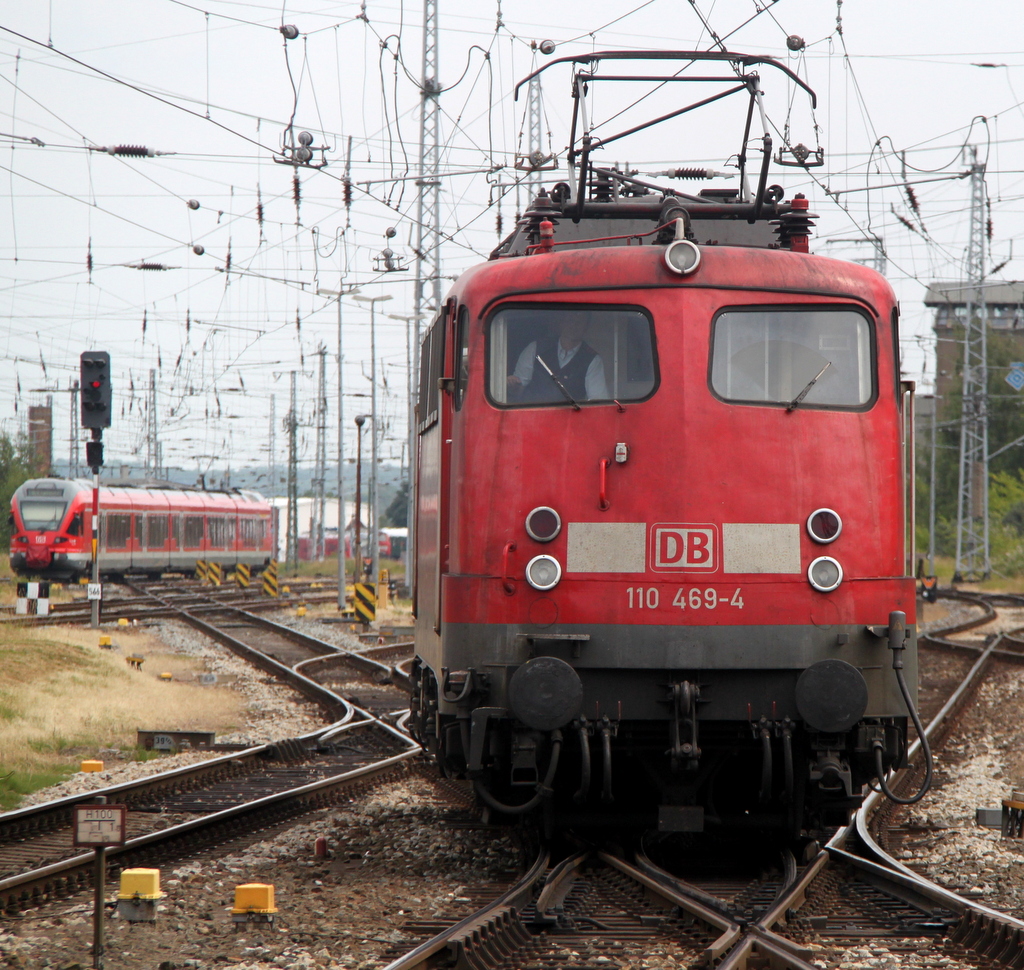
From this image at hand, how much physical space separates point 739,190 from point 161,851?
5799 mm

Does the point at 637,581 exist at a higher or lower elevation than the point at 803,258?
lower

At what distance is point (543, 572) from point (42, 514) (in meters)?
34.4

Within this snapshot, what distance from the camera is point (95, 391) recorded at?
19656 millimetres

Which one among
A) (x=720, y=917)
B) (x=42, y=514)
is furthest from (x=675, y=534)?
(x=42, y=514)

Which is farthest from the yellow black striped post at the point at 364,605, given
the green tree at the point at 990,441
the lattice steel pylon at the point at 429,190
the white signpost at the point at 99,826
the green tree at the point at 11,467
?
the green tree at the point at 990,441

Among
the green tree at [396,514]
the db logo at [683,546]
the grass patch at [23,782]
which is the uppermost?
the db logo at [683,546]

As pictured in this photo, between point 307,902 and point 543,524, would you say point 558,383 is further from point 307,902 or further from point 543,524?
point 307,902

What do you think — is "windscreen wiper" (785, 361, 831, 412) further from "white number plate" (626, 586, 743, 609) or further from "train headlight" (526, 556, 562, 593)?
"train headlight" (526, 556, 562, 593)

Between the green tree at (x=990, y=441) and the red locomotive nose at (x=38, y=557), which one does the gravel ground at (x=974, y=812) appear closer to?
the red locomotive nose at (x=38, y=557)

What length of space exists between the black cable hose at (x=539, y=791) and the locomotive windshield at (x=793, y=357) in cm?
207

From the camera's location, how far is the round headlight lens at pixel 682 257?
23.8 ft

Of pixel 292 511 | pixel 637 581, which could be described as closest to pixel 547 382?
pixel 637 581

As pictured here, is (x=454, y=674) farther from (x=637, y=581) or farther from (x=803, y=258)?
(x=803, y=258)

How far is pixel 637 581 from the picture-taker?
6973 millimetres
